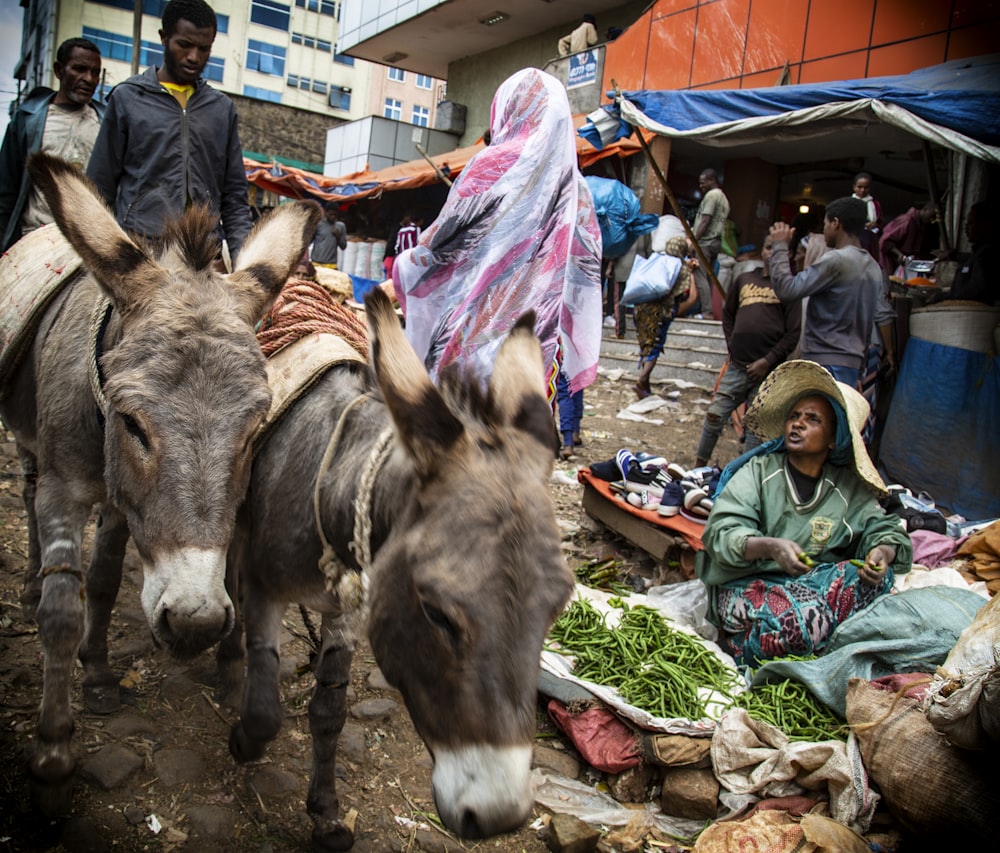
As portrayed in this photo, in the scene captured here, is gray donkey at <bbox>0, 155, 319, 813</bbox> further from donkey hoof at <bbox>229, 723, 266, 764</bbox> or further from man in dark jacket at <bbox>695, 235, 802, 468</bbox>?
man in dark jacket at <bbox>695, 235, 802, 468</bbox>

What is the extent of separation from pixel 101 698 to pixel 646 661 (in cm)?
252

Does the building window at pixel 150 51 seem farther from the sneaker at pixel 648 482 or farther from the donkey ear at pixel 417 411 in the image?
the donkey ear at pixel 417 411

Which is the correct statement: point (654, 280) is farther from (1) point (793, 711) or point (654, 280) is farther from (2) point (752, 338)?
(1) point (793, 711)

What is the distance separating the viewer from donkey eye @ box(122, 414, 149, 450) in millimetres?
2102

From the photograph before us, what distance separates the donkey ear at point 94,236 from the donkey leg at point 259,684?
3.58 ft

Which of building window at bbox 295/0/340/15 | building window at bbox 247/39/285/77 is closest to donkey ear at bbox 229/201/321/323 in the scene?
building window at bbox 247/39/285/77

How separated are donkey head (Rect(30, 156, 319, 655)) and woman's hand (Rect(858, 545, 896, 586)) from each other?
3099 millimetres

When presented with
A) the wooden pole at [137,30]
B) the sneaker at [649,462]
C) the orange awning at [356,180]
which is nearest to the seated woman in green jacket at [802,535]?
the sneaker at [649,462]

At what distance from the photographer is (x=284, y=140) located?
3309 cm

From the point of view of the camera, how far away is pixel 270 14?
43969 millimetres

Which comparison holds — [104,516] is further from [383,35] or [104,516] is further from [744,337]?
[383,35]

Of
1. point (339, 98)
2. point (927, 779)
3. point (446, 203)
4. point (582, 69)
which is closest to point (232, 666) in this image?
point (446, 203)

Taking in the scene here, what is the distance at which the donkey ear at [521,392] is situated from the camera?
1.78 meters

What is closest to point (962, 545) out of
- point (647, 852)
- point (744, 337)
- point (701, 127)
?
point (744, 337)
